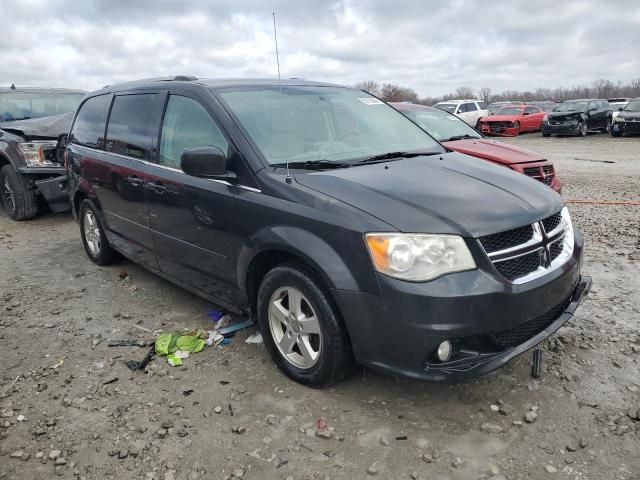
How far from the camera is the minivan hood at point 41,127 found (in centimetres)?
757

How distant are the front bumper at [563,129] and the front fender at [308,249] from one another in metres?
22.4

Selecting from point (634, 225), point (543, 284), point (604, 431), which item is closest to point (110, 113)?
point (543, 284)

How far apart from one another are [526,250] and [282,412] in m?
1.57

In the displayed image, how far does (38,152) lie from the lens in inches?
292

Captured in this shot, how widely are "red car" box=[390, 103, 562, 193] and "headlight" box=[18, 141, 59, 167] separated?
5.20 m

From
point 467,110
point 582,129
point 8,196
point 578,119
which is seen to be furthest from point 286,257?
point 467,110

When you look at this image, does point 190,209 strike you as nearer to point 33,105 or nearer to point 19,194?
point 19,194

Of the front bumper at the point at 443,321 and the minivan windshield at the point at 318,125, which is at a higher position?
the minivan windshield at the point at 318,125

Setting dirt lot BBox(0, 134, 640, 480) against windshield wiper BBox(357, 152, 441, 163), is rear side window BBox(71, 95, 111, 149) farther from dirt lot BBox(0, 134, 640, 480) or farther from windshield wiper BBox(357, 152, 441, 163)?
windshield wiper BBox(357, 152, 441, 163)

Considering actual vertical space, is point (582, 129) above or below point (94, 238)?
above

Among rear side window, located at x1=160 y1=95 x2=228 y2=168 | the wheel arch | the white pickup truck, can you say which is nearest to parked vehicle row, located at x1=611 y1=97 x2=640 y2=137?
the white pickup truck

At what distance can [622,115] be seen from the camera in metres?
20.5

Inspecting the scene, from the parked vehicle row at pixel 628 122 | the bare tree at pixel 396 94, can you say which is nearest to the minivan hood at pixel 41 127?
the parked vehicle row at pixel 628 122

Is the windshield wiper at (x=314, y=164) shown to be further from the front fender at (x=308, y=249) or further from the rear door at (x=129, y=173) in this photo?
the rear door at (x=129, y=173)
